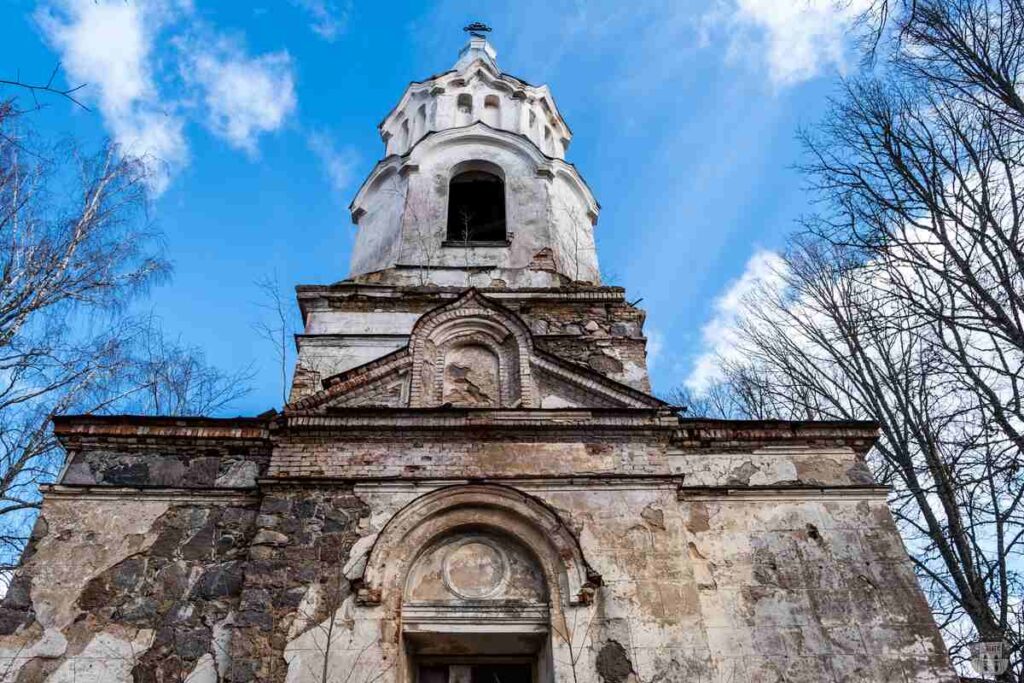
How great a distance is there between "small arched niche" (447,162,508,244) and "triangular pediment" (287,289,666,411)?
2921 mm

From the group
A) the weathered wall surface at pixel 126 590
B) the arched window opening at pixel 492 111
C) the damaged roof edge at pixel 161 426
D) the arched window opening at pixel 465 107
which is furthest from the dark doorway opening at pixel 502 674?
the arched window opening at pixel 465 107

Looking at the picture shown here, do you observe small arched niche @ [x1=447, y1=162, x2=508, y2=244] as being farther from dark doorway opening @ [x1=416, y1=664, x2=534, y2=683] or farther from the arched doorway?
dark doorway opening @ [x1=416, y1=664, x2=534, y2=683]

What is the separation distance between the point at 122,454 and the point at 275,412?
1488mm

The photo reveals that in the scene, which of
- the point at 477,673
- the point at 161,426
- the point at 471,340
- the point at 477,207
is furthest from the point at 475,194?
the point at 477,673

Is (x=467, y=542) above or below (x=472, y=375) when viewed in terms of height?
below

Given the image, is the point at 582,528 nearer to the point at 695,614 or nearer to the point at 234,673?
the point at 695,614

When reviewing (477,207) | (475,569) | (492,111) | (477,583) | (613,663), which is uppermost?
(492,111)

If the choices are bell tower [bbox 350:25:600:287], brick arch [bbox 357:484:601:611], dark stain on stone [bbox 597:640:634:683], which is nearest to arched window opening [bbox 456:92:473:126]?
bell tower [bbox 350:25:600:287]

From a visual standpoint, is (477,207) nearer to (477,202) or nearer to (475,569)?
(477,202)

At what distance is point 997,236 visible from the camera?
8078mm

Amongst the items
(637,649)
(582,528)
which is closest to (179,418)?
(582,528)

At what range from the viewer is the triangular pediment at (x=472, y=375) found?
8172 mm

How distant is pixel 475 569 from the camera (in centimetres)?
697

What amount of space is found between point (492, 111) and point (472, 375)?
6.54 meters
